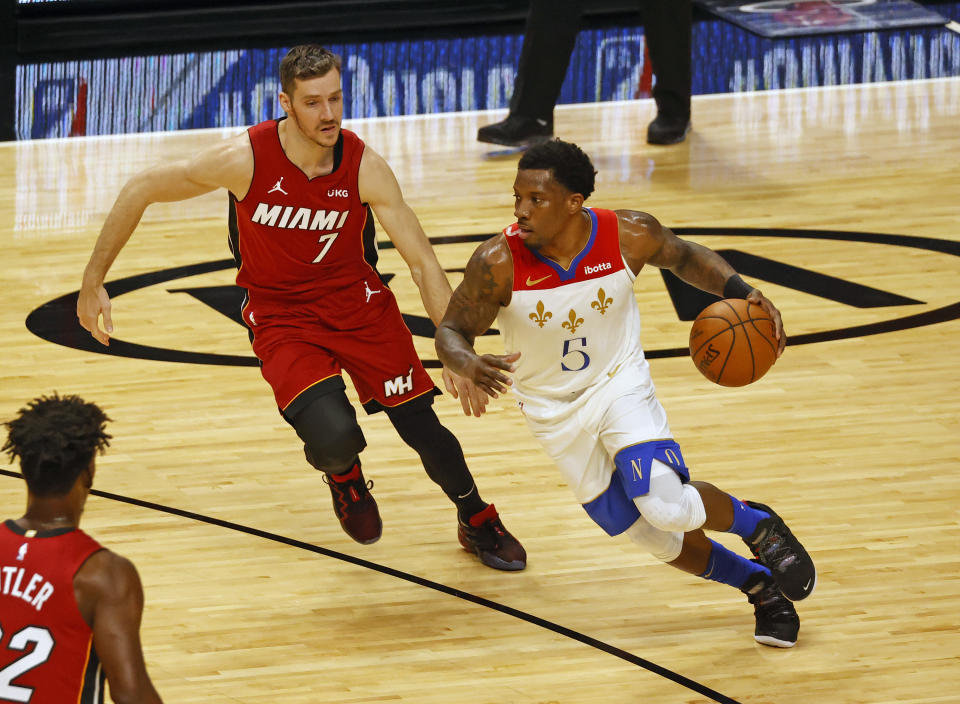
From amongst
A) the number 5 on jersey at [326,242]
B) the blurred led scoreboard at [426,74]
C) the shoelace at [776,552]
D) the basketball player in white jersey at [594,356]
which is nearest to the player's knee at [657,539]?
the basketball player in white jersey at [594,356]

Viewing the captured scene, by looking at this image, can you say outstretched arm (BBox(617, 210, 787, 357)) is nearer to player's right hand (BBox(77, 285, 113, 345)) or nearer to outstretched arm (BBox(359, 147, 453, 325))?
outstretched arm (BBox(359, 147, 453, 325))

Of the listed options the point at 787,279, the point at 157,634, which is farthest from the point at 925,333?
the point at 157,634

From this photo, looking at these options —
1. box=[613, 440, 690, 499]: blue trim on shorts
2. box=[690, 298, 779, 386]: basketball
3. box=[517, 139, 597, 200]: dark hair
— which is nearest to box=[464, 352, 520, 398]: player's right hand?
box=[613, 440, 690, 499]: blue trim on shorts

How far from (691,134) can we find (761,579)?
7530 millimetres

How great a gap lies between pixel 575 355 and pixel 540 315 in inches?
6.4

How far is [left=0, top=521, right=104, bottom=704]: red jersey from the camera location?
2.79m

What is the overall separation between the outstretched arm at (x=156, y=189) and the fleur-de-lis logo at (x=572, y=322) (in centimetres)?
124

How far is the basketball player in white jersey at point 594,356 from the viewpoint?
4238 millimetres

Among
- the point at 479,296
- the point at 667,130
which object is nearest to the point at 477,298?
the point at 479,296

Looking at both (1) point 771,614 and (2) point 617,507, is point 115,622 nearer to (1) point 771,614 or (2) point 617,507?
(2) point 617,507

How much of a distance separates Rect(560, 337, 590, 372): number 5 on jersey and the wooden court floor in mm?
824

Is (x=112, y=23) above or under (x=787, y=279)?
above

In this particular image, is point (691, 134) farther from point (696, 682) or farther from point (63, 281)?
point (696, 682)

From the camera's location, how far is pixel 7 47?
13766mm
